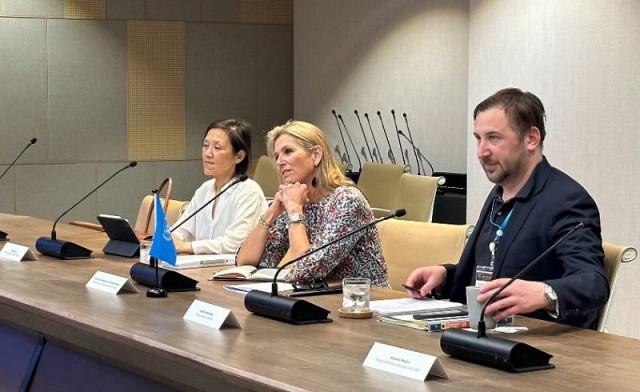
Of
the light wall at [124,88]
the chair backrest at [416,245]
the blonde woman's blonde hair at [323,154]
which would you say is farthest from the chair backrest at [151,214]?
the light wall at [124,88]

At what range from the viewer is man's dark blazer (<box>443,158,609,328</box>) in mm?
3021

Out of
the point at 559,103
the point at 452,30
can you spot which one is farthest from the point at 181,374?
the point at 452,30

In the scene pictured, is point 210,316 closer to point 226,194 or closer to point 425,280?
point 425,280

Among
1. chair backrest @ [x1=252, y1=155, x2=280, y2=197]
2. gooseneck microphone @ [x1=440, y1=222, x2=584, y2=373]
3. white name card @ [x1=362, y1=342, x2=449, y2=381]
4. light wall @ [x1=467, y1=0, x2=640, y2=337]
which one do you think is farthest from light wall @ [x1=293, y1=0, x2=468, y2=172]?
white name card @ [x1=362, y1=342, x2=449, y2=381]

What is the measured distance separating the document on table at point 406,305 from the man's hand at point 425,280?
34 millimetres

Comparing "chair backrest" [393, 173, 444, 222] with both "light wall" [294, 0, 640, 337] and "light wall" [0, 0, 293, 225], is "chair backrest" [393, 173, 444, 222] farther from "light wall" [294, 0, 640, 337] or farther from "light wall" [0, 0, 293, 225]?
"light wall" [0, 0, 293, 225]

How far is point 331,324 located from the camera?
3119mm

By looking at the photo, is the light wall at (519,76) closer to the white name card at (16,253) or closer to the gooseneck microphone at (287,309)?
the white name card at (16,253)

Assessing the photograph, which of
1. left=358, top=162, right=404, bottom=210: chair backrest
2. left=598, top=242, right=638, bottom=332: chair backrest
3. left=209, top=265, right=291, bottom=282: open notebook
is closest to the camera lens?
left=598, top=242, right=638, bottom=332: chair backrest

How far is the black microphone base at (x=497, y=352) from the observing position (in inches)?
97.0

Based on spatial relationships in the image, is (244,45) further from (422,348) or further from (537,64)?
(422,348)

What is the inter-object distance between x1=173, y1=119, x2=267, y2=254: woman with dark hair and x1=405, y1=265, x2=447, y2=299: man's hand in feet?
5.54

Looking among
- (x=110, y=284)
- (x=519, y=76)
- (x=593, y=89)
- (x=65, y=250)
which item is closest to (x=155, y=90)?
(x=519, y=76)

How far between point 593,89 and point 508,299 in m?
3.55
